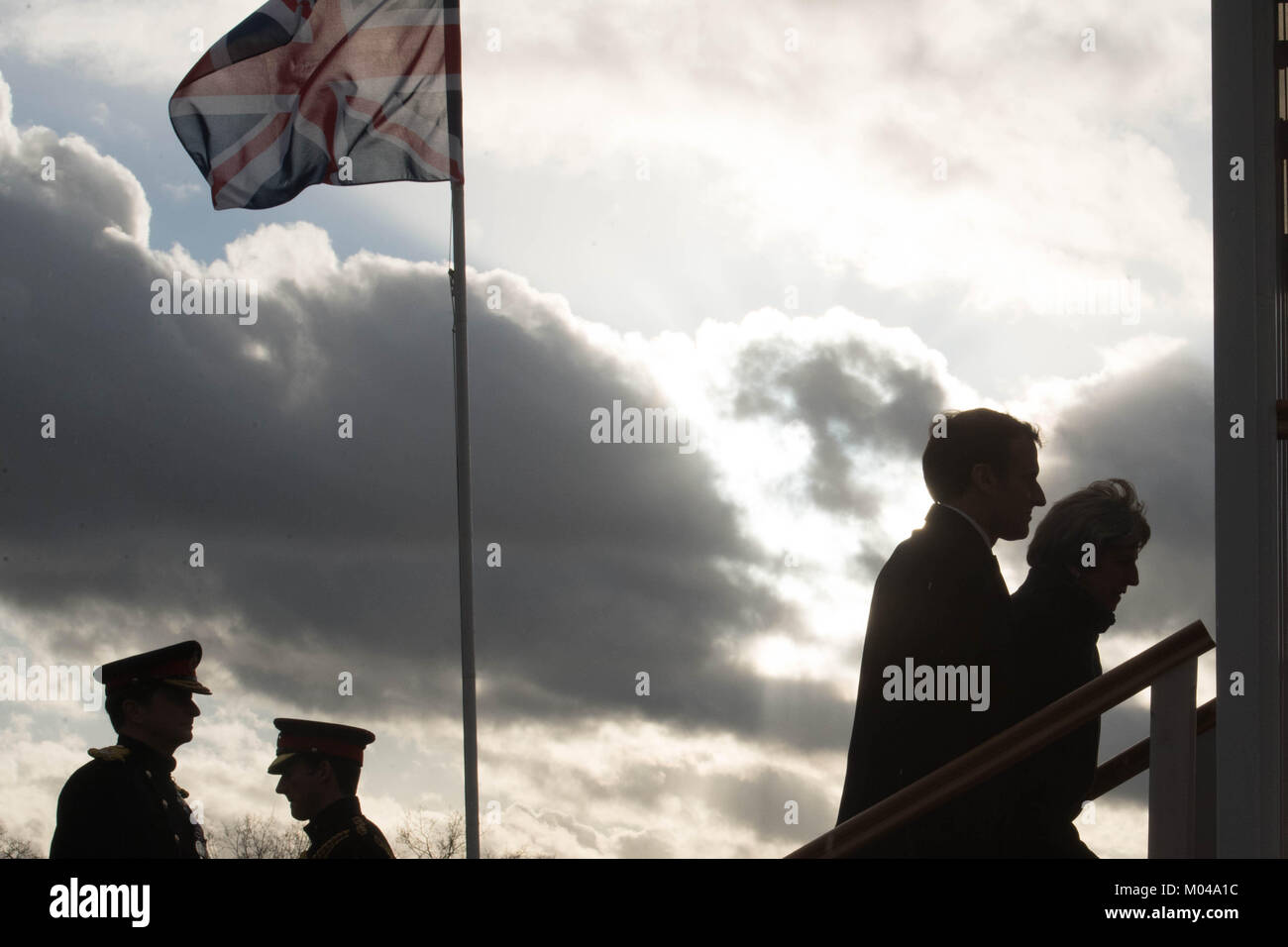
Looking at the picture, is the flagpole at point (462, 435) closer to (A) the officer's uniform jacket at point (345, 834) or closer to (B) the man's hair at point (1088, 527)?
(A) the officer's uniform jacket at point (345, 834)

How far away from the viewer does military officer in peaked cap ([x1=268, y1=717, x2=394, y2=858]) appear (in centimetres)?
566

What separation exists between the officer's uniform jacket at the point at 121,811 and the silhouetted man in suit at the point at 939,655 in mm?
2938

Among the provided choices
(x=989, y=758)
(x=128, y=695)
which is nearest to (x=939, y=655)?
(x=989, y=758)

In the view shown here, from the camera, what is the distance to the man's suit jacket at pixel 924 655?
4.44m

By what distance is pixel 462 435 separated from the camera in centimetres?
841

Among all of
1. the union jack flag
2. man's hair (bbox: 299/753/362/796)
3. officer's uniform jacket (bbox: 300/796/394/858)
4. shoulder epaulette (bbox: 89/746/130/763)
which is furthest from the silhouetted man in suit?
the union jack flag

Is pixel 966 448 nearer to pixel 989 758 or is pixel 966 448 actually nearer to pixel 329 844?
pixel 989 758

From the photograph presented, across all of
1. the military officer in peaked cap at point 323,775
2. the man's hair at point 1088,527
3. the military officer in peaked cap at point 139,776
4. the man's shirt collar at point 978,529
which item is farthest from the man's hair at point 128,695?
the man's hair at point 1088,527

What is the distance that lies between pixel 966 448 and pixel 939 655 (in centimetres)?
A: 87

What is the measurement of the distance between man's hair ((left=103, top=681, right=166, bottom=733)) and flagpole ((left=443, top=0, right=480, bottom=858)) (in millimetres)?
2562
